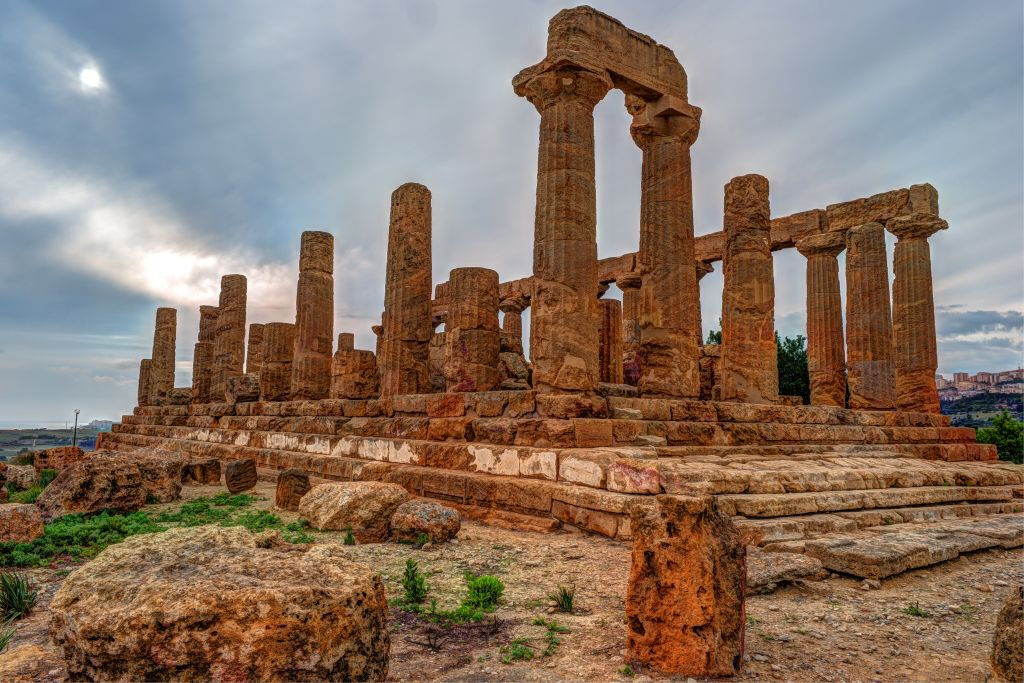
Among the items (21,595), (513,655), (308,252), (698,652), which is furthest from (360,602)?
(308,252)

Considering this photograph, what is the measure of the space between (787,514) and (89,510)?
787cm

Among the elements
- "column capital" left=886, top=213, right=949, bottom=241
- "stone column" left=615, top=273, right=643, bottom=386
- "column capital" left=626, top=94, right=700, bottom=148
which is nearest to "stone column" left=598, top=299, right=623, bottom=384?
"column capital" left=626, top=94, right=700, bottom=148

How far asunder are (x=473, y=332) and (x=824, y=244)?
36.4 feet

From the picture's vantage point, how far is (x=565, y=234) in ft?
31.3

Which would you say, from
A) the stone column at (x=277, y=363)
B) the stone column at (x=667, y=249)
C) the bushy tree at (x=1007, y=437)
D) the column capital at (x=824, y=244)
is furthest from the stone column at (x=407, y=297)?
the bushy tree at (x=1007, y=437)

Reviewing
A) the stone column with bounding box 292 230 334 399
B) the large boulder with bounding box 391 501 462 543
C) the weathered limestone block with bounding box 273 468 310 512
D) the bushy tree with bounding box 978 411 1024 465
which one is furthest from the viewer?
the bushy tree with bounding box 978 411 1024 465

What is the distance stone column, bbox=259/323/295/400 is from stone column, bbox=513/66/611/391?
9141 mm

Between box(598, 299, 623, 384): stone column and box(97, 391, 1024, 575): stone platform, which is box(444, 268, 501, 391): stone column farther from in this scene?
box(598, 299, 623, 384): stone column

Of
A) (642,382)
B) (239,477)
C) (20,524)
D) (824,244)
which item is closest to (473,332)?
(642,382)

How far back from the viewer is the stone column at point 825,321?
55.9ft

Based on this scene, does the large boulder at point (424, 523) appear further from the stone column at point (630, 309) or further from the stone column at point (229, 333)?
the stone column at point (229, 333)

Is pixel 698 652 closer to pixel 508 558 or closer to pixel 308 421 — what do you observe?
pixel 508 558

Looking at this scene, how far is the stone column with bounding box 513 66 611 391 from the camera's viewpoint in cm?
935

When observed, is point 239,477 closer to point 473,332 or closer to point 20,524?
point 20,524
